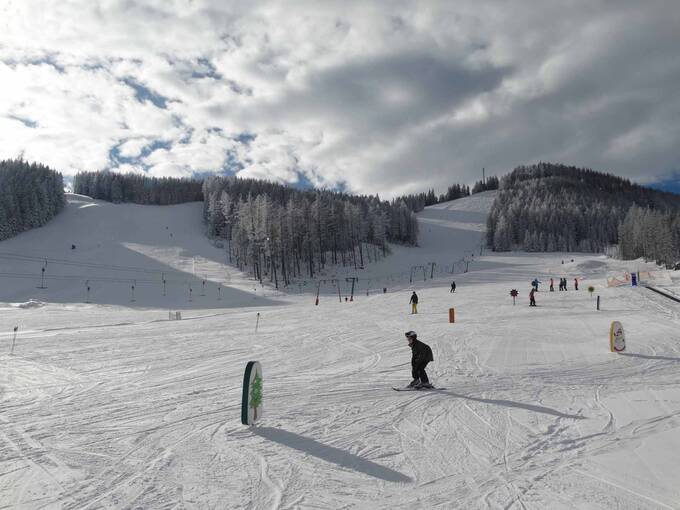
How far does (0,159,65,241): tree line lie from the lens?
8500cm

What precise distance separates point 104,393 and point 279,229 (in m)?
62.4

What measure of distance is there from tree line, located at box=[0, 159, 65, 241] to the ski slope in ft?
268

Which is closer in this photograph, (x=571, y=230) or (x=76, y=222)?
(x=76, y=222)

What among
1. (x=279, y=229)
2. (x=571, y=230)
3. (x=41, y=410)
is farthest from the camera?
(x=571, y=230)

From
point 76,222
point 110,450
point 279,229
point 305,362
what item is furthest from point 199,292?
point 76,222

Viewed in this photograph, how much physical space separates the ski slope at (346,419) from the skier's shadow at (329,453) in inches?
1.4

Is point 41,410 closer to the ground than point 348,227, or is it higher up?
closer to the ground

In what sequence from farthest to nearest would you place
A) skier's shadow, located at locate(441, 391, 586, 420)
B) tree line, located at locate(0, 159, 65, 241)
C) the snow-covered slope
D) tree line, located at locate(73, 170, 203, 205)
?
tree line, located at locate(73, 170, 203, 205) → tree line, located at locate(0, 159, 65, 241) → the snow-covered slope → skier's shadow, located at locate(441, 391, 586, 420)

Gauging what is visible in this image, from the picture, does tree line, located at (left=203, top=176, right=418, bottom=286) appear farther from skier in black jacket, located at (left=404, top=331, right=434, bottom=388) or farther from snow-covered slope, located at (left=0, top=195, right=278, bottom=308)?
skier in black jacket, located at (left=404, top=331, right=434, bottom=388)

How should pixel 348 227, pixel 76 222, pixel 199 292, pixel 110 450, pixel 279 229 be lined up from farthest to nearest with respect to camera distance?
pixel 76 222 → pixel 348 227 → pixel 279 229 → pixel 199 292 → pixel 110 450

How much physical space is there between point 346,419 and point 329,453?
5.50ft

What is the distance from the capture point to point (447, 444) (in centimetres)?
689

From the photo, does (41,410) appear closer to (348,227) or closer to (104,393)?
(104,393)

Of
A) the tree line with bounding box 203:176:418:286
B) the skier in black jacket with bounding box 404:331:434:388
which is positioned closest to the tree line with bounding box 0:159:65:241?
the tree line with bounding box 203:176:418:286
